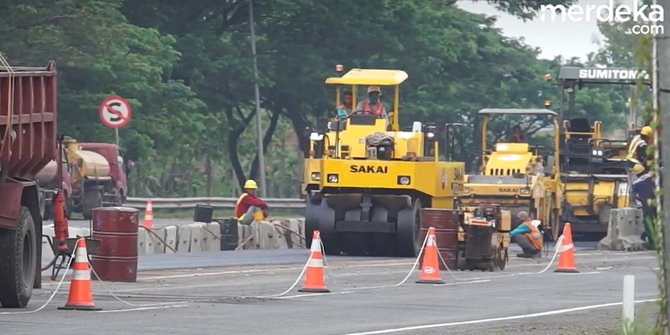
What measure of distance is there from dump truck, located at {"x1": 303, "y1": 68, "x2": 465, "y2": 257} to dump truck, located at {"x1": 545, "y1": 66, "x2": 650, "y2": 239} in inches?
293

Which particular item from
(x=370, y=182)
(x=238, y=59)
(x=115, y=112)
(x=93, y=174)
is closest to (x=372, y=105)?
(x=370, y=182)

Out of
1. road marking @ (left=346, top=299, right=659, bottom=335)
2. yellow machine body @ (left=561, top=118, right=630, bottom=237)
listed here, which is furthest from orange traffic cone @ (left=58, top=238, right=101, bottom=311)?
yellow machine body @ (left=561, top=118, right=630, bottom=237)

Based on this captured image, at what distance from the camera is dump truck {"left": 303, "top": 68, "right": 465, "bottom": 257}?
30.4m

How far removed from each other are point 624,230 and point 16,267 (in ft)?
67.3

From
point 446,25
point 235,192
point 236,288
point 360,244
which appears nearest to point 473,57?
point 446,25

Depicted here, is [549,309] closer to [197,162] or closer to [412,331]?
[412,331]

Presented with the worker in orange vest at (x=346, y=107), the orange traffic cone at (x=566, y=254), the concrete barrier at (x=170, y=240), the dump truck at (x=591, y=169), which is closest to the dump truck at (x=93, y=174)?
the dump truck at (x=591, y=169)

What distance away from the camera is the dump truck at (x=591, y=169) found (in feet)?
125

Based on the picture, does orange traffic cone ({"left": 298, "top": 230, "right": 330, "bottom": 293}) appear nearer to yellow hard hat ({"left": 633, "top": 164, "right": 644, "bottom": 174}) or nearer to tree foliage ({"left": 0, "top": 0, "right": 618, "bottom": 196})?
yellow hard hat ({"left": 633, "top": 164, "right": 644, "bottom": 174})

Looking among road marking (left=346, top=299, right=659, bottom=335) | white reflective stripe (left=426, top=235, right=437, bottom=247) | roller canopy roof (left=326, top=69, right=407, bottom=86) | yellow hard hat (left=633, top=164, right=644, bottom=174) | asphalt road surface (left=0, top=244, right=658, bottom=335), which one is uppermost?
roller canopy roof (left=326, top=69, right=407, bottom=86)

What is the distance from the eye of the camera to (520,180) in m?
35.5

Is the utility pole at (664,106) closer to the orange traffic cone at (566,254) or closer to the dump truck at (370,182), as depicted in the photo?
the orange traffic cone at (566,254)

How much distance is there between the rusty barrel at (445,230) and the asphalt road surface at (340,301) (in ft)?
1.72

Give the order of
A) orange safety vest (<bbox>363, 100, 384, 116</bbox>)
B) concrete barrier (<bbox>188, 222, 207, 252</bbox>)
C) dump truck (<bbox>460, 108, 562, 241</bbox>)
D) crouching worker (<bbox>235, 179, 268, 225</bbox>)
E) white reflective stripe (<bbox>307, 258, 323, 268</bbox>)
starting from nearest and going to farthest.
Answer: white reflective stripe (<bbox>307, 258, 323, 268</bbox>), orange safety vest (<bbox>363, 100, 384, 116</bbox>), concrete barrier (<bbox>188, 222, 207, 252</bbox>), crouching worker (<bbox>235, 179, 268, 225</bbox>), dump truck (<bbox>460, 108, 562, 241</bbox>)
